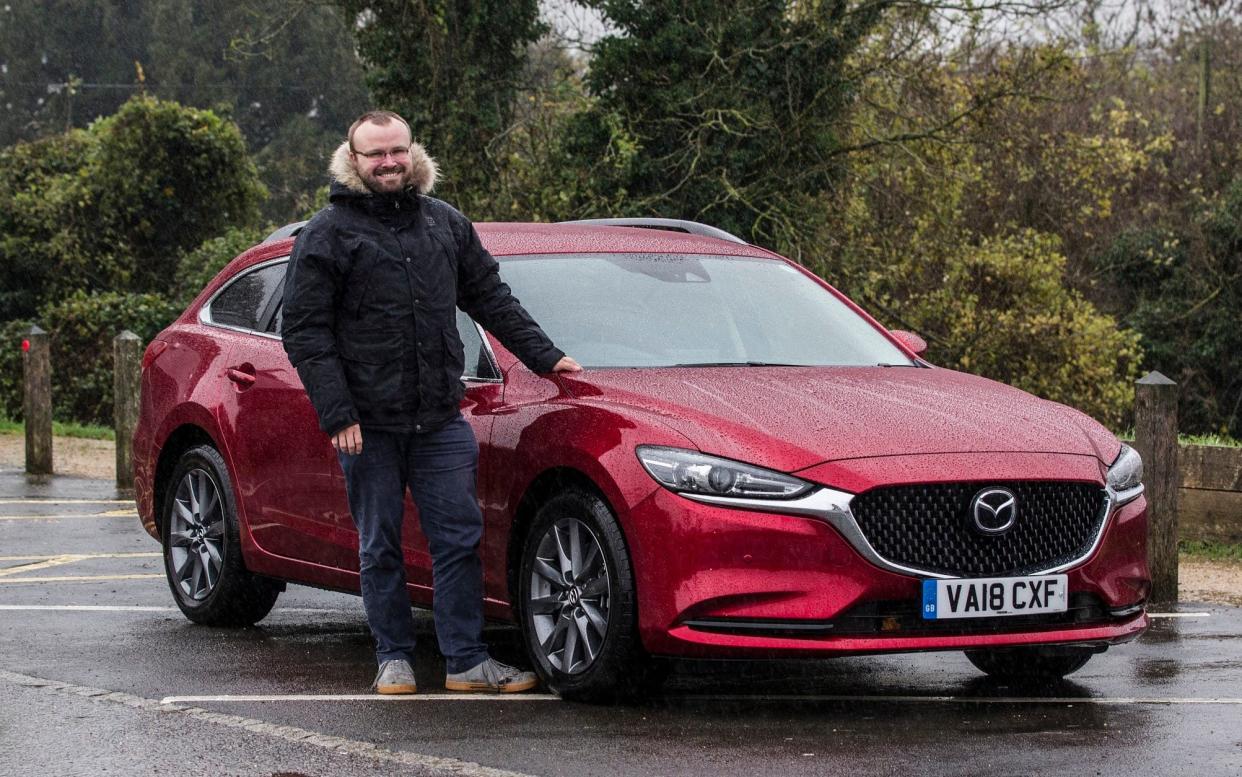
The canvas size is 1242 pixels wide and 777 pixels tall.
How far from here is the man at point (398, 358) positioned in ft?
20.8

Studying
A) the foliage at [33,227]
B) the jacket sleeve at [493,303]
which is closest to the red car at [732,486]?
the jacket sleeve at [493,303]

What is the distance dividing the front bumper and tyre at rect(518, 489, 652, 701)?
10 centimetres

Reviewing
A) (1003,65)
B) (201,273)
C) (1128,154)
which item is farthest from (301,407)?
(1128,154)

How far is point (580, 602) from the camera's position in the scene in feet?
20.5

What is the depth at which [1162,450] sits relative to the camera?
9.42 metres

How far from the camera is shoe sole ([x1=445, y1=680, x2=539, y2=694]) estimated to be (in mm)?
6586

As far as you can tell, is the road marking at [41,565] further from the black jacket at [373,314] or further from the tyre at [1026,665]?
the tyre at [1026,665]

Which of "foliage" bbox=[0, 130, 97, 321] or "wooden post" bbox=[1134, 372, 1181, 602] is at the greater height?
"foliage" bbox=[0, 130, 97, 321]

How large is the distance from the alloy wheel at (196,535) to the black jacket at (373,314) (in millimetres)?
2021

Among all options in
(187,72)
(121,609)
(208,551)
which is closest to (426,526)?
(208,551)

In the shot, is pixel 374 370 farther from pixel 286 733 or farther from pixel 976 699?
pixel 976 699

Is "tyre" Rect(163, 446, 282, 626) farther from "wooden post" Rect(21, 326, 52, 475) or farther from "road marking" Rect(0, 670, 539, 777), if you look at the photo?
"wooden post" Rect(21, 326, 52, 475)

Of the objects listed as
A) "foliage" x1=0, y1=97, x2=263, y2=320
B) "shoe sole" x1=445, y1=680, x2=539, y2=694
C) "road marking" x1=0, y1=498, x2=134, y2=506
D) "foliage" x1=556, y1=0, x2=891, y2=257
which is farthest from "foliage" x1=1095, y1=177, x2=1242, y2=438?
"shoe sole" x1=445, y1=680, x2=539, y2=694

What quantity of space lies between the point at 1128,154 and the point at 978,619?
2467 cm
